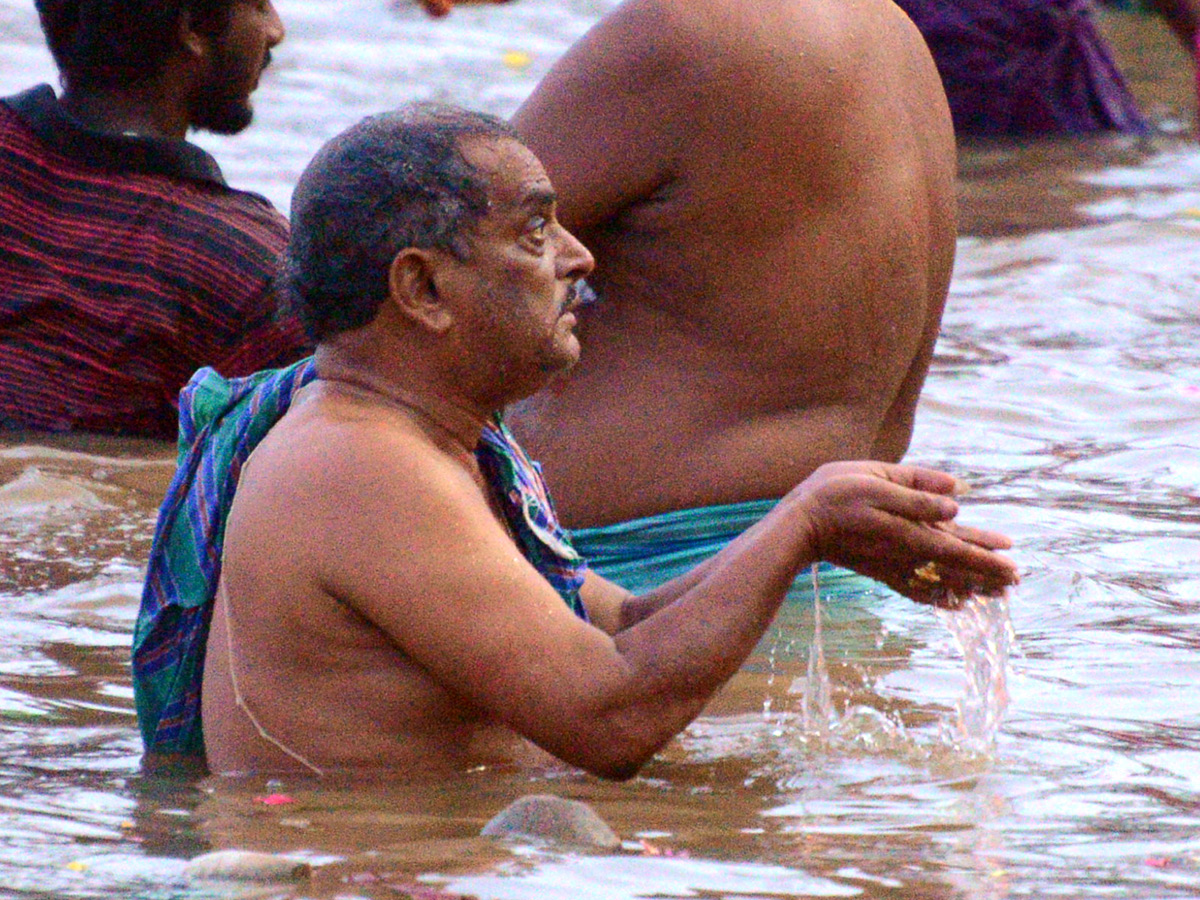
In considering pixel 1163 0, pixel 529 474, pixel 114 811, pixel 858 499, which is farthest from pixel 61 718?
pixel 1163 0

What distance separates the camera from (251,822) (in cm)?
304

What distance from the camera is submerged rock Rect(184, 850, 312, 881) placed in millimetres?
2689

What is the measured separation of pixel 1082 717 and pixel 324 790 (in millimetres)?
1328

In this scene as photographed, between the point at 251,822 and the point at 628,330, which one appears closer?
the point at 251,822

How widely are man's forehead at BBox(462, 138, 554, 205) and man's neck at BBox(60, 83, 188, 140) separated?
2424mm

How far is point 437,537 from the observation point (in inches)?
118

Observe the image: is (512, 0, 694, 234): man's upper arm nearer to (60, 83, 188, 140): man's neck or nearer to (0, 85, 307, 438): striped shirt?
(0, 85, 307, 438): striped shirt

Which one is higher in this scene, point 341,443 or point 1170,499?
point 341,443

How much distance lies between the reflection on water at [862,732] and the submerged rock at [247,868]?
0.03m

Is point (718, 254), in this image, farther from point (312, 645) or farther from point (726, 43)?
point (312, 645)

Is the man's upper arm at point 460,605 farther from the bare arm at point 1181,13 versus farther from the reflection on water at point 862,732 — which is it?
the bare arm at point 1181,13

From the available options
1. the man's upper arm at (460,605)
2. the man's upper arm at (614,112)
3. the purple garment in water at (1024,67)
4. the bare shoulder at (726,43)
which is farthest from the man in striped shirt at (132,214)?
the purple garment in water at (1024,67)

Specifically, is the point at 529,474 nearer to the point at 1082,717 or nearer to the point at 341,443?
the point at 341,443

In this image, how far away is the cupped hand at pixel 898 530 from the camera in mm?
3094
